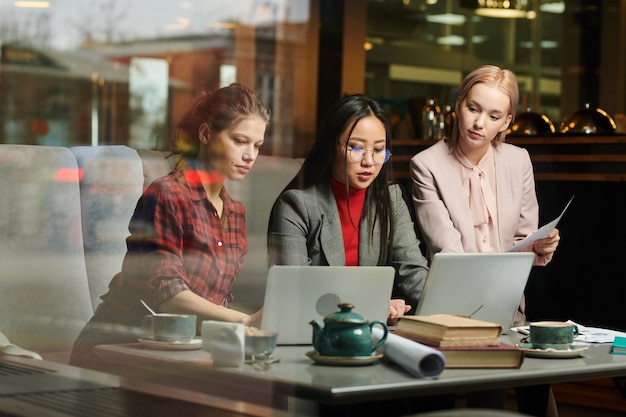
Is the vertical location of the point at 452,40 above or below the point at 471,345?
above

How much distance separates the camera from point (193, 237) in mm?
1905

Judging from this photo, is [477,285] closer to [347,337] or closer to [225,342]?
[347,337]

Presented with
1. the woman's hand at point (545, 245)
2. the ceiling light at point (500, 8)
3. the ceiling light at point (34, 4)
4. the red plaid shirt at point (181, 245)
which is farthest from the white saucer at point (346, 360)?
the ceiling light at point (500, 8)

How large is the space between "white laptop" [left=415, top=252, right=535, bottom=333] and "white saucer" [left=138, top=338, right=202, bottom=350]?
0.42 metres

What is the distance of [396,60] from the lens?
257 inches

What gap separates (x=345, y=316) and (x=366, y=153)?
0.72m

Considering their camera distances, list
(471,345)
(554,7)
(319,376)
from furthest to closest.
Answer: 1. (554,7)
2. (471,345)
3. (319,376)

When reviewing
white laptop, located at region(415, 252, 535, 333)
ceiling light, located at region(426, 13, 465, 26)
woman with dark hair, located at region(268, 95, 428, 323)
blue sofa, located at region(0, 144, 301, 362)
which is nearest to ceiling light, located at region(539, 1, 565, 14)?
ceiling light, located at region(426, 13, 465, 26)

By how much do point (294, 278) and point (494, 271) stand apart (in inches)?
16.8

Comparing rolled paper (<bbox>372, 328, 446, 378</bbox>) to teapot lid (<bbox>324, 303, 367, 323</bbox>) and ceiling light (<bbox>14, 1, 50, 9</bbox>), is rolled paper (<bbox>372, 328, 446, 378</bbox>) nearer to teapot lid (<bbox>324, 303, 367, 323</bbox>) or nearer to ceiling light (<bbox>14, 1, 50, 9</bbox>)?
teapot lid (<bbox>324, 303, 367, 323</bbox>)

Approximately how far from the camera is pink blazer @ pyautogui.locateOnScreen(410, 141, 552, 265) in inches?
92.7

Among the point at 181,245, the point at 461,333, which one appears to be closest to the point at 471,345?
the point at 461,333

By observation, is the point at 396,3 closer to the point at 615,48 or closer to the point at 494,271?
the point at 615,48

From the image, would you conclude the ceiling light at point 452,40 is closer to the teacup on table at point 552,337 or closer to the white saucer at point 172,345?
the teacup on table at point 552,337
